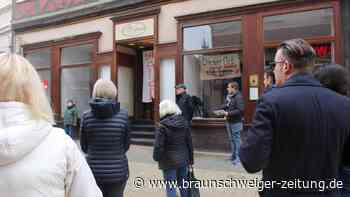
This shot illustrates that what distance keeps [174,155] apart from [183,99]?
476 centimetres

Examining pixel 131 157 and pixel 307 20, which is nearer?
pixel 307 20

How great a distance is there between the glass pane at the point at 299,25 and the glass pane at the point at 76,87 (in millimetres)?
7469

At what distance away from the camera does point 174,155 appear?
542cm

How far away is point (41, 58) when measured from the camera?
1669 cm

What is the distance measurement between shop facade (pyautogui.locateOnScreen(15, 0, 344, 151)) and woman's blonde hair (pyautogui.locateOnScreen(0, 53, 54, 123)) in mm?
6901

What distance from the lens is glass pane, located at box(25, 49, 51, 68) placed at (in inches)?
643

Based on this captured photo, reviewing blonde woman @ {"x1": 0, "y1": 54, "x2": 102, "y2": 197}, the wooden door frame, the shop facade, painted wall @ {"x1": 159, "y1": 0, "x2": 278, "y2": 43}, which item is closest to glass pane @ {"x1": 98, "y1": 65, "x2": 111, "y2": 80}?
the shop facade

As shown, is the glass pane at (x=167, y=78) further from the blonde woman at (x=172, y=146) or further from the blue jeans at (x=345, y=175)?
the blue jeans at (x=345, y=175)

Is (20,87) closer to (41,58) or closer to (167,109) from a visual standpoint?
(167,109)

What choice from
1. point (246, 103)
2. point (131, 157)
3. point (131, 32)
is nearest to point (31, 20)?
point (131, 32)

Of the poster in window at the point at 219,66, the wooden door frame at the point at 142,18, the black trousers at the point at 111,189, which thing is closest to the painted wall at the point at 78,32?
the wooden door frame at the point at 142,18

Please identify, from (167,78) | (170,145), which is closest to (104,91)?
(170,145)

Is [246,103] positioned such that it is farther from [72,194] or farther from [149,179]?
[72,194]

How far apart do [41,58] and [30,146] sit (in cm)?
1575
